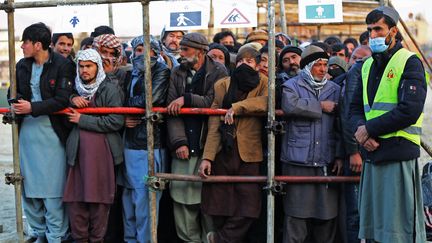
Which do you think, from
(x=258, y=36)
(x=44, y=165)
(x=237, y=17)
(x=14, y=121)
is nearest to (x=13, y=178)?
(x=44, y=165)

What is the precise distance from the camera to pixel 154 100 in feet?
17.3

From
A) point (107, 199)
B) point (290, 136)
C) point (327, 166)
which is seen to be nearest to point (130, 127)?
point (107, 199)

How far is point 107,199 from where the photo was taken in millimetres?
5324

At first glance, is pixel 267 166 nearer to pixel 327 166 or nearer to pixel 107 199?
pixel 327 166

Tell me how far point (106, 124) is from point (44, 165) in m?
0.72

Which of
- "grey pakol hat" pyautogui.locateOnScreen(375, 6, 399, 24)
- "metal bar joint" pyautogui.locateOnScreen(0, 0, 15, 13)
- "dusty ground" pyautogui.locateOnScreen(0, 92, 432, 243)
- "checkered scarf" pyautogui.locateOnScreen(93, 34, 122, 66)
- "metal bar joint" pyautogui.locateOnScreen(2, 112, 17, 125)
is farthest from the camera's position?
"dusty ground" pyautogui.locateOnScreen(0, 92, 432, 243)

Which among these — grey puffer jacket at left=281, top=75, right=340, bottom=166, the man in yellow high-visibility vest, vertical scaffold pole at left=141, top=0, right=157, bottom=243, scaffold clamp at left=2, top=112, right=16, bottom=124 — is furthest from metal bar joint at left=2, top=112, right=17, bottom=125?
the man in yellow high-visibility vest

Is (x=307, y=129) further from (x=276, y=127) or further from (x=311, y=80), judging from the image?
(x=311, y=80)

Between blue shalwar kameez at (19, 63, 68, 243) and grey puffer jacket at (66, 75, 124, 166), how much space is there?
0.16 m

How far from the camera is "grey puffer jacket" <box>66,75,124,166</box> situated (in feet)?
17.2

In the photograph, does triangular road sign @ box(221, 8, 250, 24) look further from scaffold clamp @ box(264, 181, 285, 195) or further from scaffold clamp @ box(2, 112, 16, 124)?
scaffold clamp @ box(2, 112, 16, 124)

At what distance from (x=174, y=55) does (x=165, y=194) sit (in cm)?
Answer: 186

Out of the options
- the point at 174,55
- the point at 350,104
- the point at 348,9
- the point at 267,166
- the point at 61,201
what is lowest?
the point at 61,201

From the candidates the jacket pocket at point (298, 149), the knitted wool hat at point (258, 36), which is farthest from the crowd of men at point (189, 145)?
the knitted wool hat at point (258, 36)
